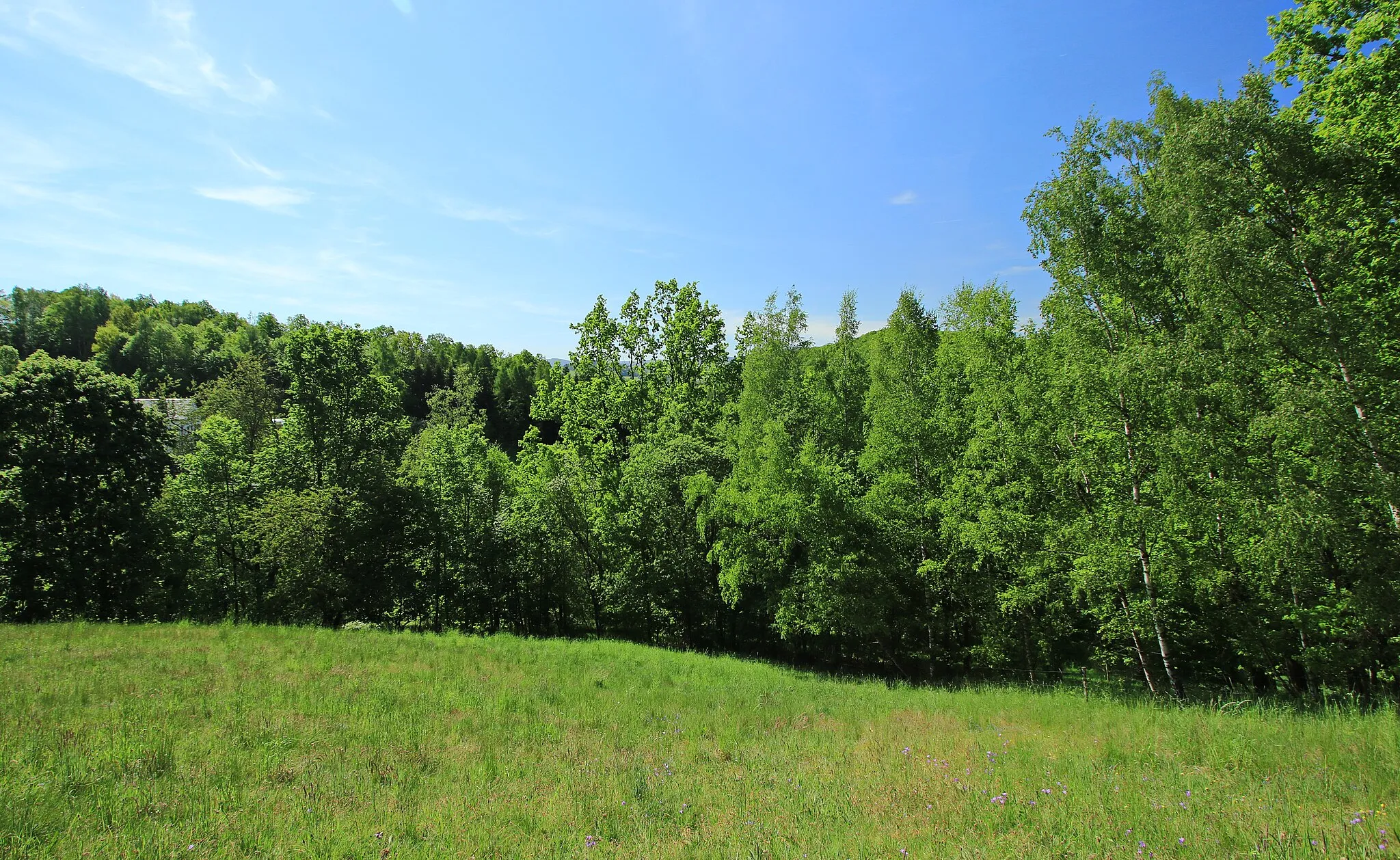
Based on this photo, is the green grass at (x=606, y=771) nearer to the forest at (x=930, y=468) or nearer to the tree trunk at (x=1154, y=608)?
the tree trunk at (x=1154, y=608)

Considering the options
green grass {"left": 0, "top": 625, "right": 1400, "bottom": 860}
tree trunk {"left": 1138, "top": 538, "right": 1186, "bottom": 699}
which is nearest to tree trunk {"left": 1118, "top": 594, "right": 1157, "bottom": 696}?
tree trunk {"left": 1138, "top": 538, "right": 1186, "bottom": 699}

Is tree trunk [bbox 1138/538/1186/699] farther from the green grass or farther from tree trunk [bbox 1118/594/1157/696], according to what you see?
the green grass

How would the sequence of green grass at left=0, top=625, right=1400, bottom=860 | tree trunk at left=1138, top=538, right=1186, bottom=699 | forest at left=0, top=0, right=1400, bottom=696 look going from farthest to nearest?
tree trunk at left=1138, top=538, right=1186, bottom=699, forest at left=0, top=0, right=1400, bottom=696, green grass at left=0, top=625, right=1400, bottom=860

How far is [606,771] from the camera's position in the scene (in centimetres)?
784

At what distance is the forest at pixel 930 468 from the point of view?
10656 millimetres

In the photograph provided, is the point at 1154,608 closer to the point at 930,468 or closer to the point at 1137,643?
the point at 1137,643

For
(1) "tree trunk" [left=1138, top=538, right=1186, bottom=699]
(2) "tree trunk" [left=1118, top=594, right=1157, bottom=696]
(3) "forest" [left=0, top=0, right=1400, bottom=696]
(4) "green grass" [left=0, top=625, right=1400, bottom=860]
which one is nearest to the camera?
(4) "green grass" [left=0, top=625, right=1400, bottom=860]

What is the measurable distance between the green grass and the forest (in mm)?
4464

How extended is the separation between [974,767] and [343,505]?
1143 inches

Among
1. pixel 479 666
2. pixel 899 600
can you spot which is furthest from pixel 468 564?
pixel 899 600

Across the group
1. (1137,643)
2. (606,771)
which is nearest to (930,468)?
(1137,643)

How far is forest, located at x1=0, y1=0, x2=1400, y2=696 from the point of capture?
420 inches

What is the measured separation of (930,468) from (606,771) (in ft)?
60.8

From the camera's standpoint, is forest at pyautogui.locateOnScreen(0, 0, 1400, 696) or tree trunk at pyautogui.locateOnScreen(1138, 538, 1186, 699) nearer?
forest at pyautogui.locateOnScreen(0, 0, 1400, 696)
